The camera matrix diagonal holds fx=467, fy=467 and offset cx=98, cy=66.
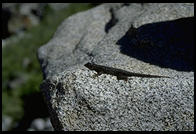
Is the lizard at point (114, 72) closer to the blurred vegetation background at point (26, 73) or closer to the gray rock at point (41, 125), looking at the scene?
the gray rock at point (41, 125)

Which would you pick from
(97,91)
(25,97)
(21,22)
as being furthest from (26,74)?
(97,91)

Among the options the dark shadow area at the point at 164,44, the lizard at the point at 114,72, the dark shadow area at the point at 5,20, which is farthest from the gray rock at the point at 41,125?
the dark shadow area at the point at 5,20

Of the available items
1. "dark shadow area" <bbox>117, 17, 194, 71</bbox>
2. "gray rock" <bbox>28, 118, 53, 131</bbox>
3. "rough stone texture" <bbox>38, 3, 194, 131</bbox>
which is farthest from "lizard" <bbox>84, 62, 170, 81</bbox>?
"gray rock" <bbox>28, 118, 53, 131</bbox>

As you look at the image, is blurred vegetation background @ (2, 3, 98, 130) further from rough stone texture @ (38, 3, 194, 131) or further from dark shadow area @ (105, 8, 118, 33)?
rough stone texture @ (38, 3, 194, 131)

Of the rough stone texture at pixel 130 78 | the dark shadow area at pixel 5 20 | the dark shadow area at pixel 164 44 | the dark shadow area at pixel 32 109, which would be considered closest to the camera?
the rough stone texture at pixel 130 78

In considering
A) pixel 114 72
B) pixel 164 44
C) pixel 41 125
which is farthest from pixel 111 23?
pixel 41 125

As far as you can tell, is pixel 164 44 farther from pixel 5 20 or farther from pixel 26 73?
pixel 5 20
